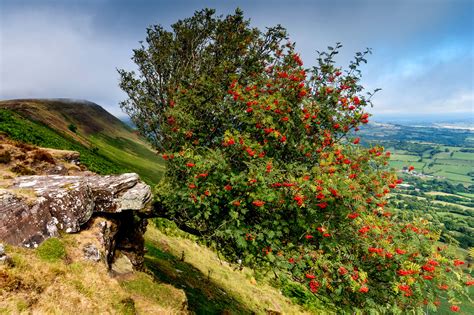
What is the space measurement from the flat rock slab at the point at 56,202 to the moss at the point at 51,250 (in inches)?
10.0

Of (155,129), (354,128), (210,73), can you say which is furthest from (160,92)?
A: (354,128)

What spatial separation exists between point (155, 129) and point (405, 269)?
21.8 metres

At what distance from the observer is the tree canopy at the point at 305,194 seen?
11594 millimetres

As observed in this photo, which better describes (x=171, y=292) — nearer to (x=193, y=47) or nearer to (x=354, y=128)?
(x=354, y=128)

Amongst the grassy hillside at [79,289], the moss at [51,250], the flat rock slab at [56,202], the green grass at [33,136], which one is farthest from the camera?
the green grass at [33,136]

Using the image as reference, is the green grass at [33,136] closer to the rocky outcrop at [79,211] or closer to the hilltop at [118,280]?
the hilltop at [118,280]

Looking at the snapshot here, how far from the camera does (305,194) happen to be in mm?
11977

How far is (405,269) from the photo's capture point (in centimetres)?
1099

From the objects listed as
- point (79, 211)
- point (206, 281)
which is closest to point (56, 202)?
point (79, 211)

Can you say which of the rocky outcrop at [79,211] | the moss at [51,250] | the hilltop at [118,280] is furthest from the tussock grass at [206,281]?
the moss at [51,250]

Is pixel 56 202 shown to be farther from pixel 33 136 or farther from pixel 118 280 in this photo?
pixel 33 136

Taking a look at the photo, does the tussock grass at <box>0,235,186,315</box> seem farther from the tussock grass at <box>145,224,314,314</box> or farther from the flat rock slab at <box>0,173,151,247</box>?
the tussock grass at <box>145,224,314,314</box>

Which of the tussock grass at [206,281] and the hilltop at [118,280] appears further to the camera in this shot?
the tussock grass at [206,281]

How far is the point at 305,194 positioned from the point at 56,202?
34.7ft
